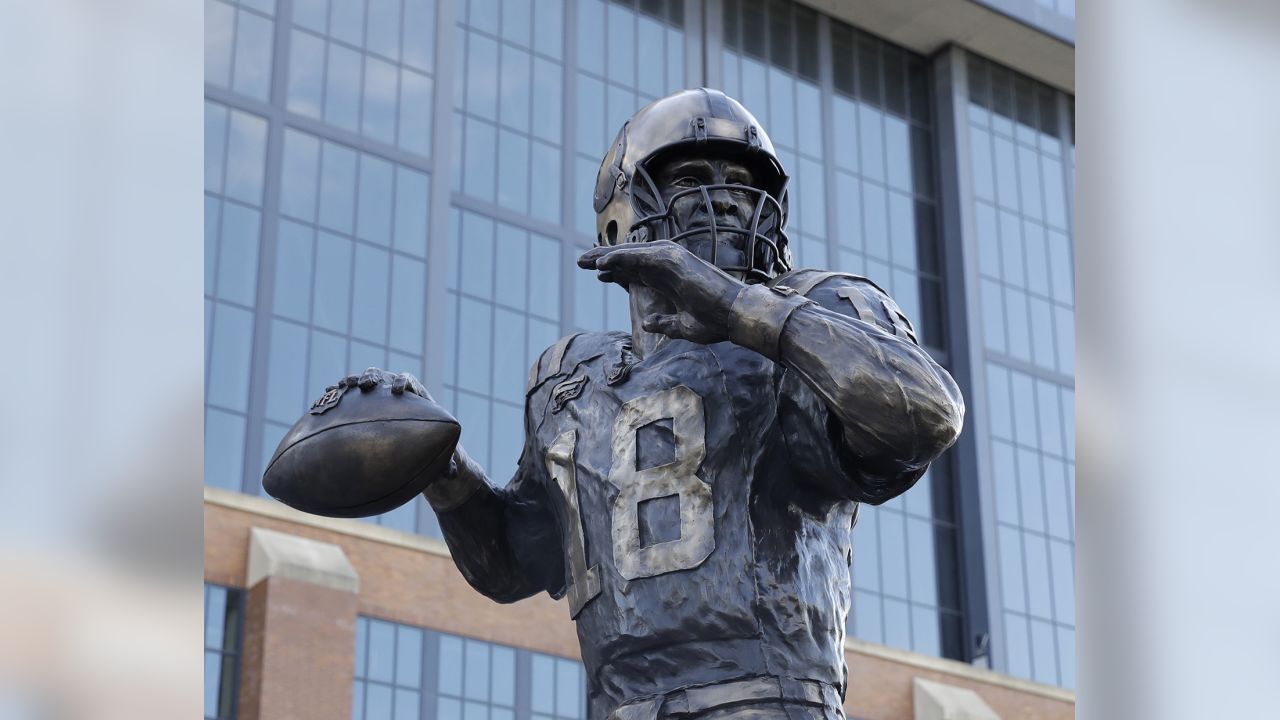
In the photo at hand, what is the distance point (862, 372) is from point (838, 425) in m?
0.32

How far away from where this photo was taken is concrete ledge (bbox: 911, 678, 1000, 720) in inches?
1577

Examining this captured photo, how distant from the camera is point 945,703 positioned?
4025cm

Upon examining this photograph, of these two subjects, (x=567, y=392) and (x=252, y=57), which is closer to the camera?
(x=567, y=392)

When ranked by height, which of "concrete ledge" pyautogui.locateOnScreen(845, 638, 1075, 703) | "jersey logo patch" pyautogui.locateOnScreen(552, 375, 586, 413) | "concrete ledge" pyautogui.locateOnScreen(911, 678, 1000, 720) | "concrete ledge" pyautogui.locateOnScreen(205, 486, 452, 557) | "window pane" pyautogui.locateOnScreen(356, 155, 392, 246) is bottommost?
"jersey logo patch" pyautogui.locateOnScreen(552, 375, 586, 413)

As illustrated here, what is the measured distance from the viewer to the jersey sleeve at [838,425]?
17.0 feet

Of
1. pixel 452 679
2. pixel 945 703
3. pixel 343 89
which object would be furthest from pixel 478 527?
pixel 945 703

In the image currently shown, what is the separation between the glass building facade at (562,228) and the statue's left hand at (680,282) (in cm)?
2959

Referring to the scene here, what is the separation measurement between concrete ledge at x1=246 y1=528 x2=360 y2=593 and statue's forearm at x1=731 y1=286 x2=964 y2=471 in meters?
28.9

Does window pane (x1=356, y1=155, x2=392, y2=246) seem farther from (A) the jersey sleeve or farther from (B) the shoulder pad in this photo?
(A) the jersey sleeve

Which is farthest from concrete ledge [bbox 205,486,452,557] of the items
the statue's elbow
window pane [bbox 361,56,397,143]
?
the statue's elbow

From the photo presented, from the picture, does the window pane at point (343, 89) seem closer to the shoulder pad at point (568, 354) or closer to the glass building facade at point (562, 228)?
the glass building facade at point (562, 228)

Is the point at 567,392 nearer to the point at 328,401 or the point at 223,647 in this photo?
the point at 328,401

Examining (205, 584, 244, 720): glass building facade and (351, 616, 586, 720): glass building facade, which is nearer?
(205, 584, 244, 720): glass building facade
